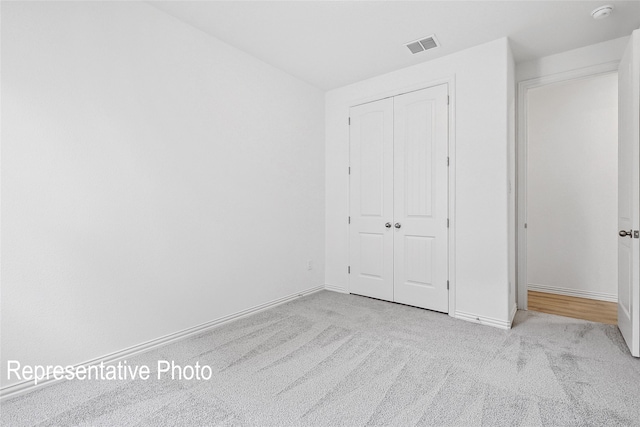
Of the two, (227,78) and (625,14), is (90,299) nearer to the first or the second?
(227,78)

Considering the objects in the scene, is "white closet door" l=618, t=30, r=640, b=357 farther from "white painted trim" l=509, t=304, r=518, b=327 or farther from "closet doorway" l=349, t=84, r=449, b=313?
"closet doorway" l=349, t=84, r=449, b=313

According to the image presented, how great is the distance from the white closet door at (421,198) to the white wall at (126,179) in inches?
53.2

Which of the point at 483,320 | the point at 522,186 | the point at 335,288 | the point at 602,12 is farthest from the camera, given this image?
the point at 335,288

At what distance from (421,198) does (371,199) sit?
1.98 ft

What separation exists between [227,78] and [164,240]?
5.08ft

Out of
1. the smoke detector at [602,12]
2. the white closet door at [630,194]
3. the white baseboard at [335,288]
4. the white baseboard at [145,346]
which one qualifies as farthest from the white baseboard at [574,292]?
the white baseboard at [145,346]

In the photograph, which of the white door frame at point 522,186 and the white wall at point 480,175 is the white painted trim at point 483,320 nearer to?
the white wall at point 480,175

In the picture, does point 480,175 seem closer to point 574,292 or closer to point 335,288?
point 335,288

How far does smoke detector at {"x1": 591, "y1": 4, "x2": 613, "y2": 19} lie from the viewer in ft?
A: 7.54

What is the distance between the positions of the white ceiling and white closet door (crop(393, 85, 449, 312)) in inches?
20.4

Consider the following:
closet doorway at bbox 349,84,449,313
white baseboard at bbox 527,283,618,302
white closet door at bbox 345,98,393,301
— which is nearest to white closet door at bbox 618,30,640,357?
closet doorway at bbox 349,84,449,313

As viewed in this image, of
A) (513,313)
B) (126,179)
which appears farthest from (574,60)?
(126,179)

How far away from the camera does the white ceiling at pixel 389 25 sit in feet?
7.69

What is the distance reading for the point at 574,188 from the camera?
389cm
